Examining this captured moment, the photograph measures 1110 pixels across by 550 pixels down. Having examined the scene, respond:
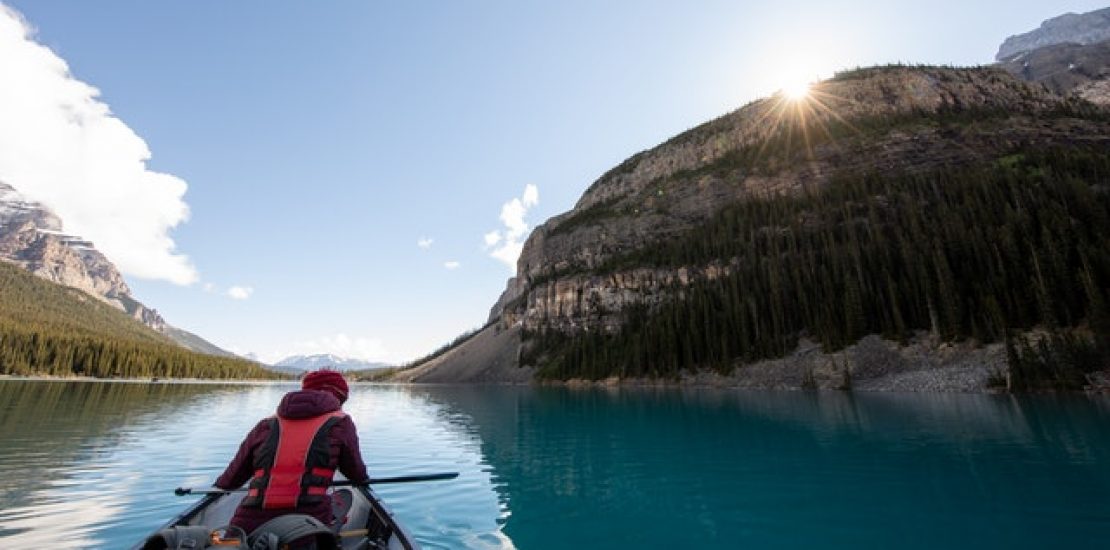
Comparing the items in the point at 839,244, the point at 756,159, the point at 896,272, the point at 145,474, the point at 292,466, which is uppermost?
the point at 756,159

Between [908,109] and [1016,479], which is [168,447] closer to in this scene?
[1016,479]

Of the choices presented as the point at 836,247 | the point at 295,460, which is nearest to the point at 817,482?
the point at 295,460

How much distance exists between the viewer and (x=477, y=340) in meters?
178

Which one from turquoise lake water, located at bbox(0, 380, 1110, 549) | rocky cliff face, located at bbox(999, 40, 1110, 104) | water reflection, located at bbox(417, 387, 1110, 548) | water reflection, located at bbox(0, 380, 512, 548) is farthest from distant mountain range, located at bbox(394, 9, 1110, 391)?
water reflection, located at bbox(0, 380, 512, 548)

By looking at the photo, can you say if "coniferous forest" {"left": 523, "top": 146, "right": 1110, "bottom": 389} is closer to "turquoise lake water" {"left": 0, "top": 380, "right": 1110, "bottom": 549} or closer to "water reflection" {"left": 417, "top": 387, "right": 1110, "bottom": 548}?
"turquoise lake water" {"left": 0, "top": 380, "right": 1110, "bottom": 549}

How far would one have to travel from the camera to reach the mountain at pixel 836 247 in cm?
5488

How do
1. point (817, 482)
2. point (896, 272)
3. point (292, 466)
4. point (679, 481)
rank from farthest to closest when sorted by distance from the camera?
point (896, 272) < point (679, 481) < point (817, 482) < point (292, 466)

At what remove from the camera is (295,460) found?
542 centimetres

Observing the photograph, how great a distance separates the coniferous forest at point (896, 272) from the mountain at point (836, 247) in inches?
14.4

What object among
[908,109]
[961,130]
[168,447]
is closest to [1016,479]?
[168,447]

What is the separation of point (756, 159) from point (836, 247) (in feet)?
211

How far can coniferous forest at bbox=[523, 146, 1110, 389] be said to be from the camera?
4890 cm

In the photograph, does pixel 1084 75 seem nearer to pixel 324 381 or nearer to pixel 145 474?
pixel 324 381

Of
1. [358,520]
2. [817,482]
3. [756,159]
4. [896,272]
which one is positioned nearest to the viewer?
→ [358,520]
